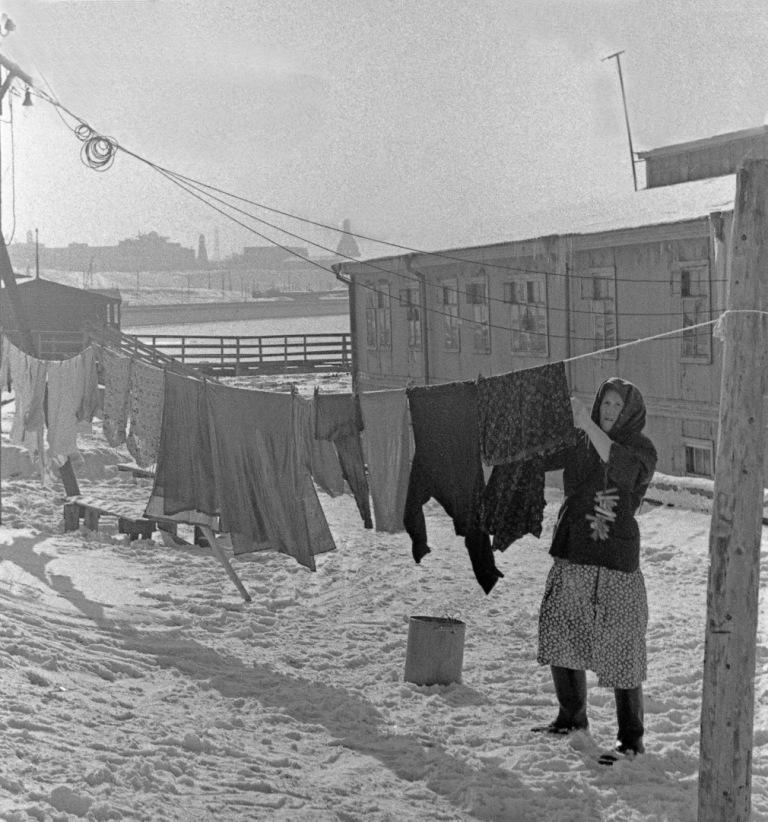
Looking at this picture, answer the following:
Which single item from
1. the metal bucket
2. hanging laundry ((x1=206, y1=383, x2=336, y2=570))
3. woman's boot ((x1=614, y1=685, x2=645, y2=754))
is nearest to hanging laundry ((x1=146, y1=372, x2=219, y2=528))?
hanging laundry ((x1=206, y1=383, x2=336, y2=570))

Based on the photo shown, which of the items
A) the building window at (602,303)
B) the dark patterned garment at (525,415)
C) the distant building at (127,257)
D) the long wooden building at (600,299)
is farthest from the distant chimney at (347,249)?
the distant building at (127,257)

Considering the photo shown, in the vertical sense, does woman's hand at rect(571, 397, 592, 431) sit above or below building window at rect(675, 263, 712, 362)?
below

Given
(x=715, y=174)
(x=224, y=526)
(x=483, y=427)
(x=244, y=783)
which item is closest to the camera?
(x=244, y=783)

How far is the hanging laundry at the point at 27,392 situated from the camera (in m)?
13.9

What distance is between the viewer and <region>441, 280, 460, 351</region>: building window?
846 inches

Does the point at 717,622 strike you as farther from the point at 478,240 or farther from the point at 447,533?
the point at 478,240

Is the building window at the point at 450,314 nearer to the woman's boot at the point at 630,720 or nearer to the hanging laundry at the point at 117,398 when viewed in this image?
the hanging laundry at the point at 117,398

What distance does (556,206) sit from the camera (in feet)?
78.7

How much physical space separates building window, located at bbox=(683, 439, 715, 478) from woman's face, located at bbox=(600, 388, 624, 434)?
376 inches

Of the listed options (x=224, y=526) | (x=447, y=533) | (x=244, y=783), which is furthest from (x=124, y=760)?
(x=447, y=533)

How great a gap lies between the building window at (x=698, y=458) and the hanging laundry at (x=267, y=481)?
7.63 meters

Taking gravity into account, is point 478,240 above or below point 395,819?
above

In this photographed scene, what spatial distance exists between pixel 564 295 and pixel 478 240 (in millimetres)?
3217

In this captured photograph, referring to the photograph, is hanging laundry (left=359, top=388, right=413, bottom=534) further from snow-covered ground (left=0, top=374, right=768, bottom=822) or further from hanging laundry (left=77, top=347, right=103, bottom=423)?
hanging laundry (left=77, top=347, right=103, bottom=423)
